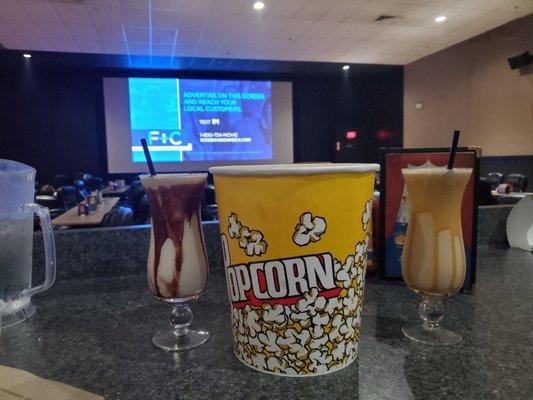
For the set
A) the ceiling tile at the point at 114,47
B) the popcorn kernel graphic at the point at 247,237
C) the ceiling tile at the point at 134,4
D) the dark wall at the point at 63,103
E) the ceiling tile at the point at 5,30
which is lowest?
the popcorn kernel graphic at the point at 247,237

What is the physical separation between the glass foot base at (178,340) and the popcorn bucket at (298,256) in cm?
10

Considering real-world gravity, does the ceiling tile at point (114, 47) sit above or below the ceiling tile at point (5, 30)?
below

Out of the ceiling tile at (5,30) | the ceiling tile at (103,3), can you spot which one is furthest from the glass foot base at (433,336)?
the ceiling tile at (5,30)

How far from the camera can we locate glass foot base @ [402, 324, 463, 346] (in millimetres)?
484

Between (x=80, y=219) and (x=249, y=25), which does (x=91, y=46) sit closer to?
(x=249, y=25)


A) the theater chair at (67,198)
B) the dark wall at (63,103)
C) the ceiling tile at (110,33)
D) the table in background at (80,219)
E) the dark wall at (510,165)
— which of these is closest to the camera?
the table in background at (80,219)

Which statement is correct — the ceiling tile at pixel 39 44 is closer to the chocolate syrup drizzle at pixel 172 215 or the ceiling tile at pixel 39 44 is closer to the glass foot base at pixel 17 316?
the glass foot base at pixel 17 316

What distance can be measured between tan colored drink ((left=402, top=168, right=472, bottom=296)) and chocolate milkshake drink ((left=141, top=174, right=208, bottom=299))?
26 centimetres

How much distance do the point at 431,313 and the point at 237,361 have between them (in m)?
0.25

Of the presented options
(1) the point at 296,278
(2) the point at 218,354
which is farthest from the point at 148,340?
(1) the point at 296,278

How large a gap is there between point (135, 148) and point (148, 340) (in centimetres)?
669

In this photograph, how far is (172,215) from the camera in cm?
51

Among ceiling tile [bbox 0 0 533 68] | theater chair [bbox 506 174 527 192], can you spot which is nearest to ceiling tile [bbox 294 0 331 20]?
ceiling tile [bbox 0 0 533 68]

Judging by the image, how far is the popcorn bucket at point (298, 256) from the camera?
15.2 inches
